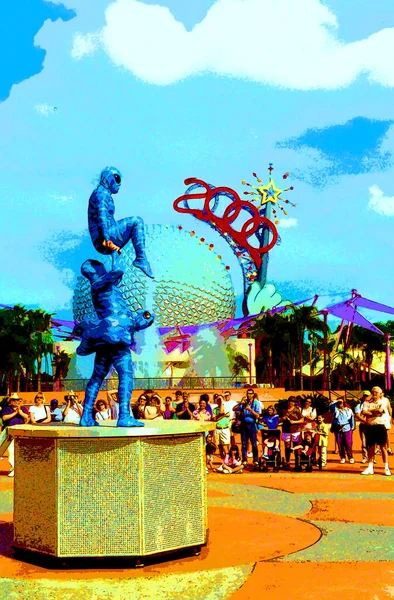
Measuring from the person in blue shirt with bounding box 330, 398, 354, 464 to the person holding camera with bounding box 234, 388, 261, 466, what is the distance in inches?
65.8

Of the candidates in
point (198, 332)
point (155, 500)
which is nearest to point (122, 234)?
point (155, 500)

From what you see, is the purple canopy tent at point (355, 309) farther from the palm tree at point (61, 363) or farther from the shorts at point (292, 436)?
the shorts at point (292, 436)

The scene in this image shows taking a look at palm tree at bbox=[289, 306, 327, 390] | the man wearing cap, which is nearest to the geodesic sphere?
palm tree at bbox=[289, 306, 327, 390]

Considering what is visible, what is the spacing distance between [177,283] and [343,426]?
1733 inches

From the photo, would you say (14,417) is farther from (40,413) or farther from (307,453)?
(307,453)

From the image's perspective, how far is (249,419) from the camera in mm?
14766

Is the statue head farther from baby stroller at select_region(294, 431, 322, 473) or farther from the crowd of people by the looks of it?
baby stroller at select_region(294, 431, 322, 473)

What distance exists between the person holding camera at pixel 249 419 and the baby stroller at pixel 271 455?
10.7 inches

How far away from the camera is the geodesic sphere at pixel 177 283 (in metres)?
58.7

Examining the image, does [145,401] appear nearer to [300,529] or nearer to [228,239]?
[300,529]

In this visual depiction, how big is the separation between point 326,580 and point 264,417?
937 centimetres

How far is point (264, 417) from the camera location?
50.4ft

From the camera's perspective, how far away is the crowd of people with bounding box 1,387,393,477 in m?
13.9

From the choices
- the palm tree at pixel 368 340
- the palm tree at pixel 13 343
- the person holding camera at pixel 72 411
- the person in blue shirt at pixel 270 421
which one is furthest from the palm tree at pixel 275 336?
the person holding camera at pixel 72 411
